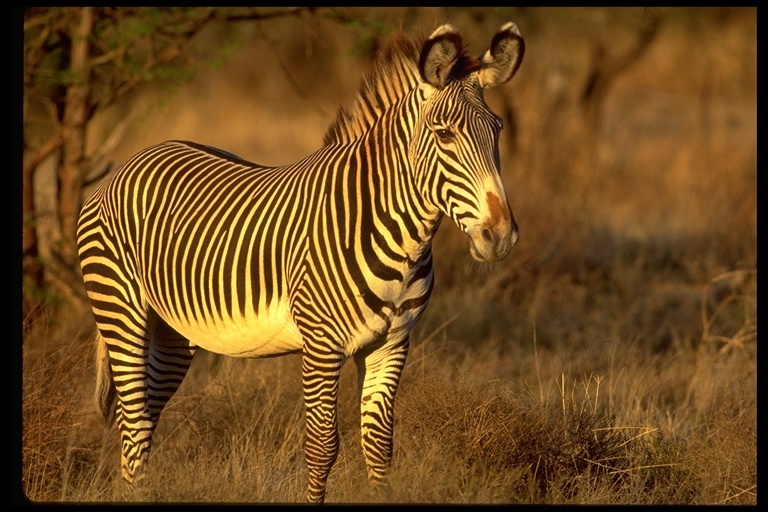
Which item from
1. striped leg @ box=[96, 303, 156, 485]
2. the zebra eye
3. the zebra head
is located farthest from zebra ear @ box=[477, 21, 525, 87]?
striped leg @ box=[96, 303, 156, 485]

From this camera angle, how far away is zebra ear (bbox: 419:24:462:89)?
161 inches

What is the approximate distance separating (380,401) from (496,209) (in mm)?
1162

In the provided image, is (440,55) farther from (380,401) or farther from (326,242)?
(380,401)

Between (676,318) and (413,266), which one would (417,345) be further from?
(676,318)

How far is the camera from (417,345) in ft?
22.2

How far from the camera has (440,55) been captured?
414 cm

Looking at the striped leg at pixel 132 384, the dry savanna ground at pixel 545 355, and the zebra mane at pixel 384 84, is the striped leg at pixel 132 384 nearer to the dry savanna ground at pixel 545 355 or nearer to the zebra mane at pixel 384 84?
the dry savanna ground at pixel 545 355

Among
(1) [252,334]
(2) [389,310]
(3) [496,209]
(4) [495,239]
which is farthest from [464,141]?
(1) [252,334]

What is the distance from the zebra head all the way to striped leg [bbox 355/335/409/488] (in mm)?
772

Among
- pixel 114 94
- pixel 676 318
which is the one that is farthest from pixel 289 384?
pixel 676 318

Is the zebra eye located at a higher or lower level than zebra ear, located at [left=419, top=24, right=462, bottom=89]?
lower

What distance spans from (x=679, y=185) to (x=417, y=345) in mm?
8248

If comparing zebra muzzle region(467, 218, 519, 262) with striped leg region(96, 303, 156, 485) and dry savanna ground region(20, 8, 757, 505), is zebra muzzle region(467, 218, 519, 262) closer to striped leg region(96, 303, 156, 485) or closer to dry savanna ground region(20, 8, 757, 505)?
dry savanna ground region(20, 8, 757, 505)

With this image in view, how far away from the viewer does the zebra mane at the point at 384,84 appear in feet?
14.5
